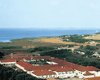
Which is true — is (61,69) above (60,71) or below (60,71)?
above

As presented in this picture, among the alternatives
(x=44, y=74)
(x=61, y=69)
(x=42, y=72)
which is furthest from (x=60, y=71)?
(x=44, y=74)

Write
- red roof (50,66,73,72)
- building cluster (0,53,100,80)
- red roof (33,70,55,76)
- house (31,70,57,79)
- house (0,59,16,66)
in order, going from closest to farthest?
house (31,70,57,79), red roof (33,70,55,76), building cluster (0,53,100,80), red roof (50,66,73,72), house (0,59,16,66)

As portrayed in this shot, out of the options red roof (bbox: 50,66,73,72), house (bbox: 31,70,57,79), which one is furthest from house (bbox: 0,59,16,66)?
house (bbox: 31,70,57,79)

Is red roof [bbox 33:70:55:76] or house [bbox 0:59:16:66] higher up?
red roof [bbox 33:70:55:76]

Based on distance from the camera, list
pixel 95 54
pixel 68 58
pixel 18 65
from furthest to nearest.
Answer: pixel 95 54 < pixel 68 58 < pixel 18 65

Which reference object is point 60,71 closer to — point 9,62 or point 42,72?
point 42,72

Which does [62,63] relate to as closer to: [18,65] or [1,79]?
[18,65]

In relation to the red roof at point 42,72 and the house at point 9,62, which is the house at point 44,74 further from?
the house at point 9,62

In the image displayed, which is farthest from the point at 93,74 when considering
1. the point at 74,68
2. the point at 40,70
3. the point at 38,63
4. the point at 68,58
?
the point at 68,58

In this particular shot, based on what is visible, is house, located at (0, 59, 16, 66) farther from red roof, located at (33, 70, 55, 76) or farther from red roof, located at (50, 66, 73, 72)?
red roof, located at (33, 70, 55, 76)

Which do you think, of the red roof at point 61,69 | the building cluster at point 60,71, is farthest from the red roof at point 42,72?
the red roof at point 61,69

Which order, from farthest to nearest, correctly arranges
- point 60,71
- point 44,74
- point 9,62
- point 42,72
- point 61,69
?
1. point 9,62
2. point 61,69
3. point 60,71
4. point 42,72
5. point 44,74
